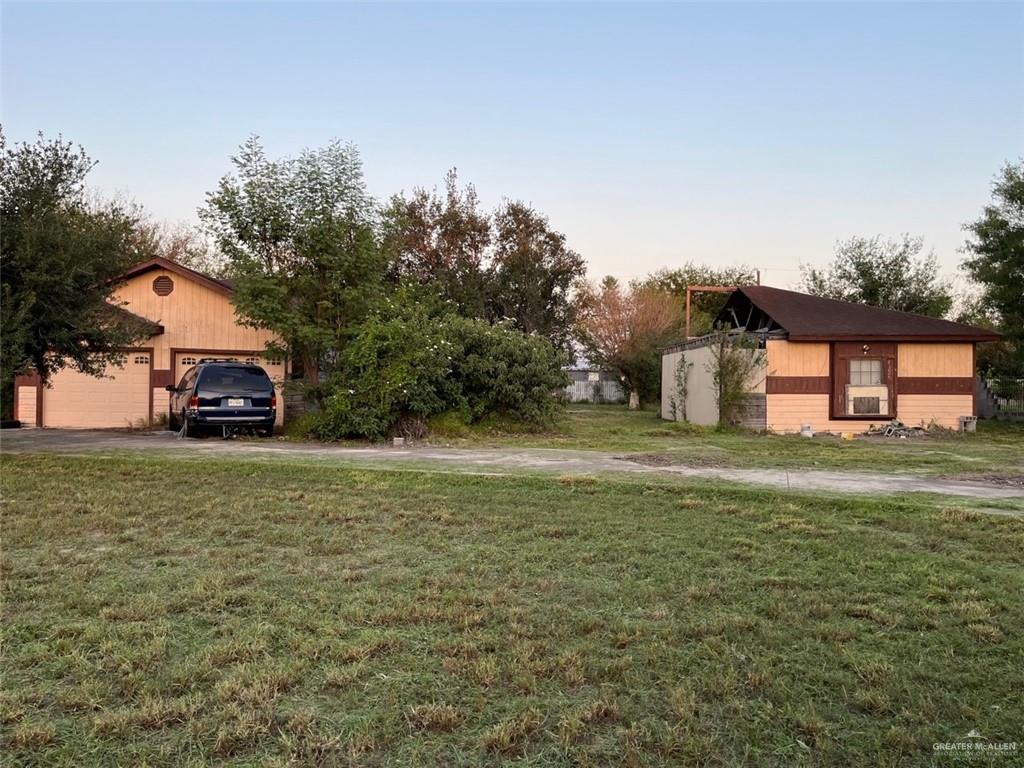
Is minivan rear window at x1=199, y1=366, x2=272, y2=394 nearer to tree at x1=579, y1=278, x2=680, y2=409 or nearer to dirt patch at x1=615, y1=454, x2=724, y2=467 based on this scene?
dirt patch at x1=615, y1=454, x2=724, y2=467

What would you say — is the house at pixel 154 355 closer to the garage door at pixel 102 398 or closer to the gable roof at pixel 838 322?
the garage door at pixel 102 398

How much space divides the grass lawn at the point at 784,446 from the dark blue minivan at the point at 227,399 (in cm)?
354

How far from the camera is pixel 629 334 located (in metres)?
31.5

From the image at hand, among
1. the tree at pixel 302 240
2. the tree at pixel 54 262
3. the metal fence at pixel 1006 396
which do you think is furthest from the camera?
the metal fence at pixel 1006 396

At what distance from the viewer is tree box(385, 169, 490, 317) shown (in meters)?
28.4

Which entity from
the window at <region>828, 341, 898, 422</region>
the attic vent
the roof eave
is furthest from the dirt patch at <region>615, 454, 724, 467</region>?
the attic vent

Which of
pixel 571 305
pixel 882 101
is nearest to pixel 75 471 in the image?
pixel 882 101

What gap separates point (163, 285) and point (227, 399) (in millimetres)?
5567

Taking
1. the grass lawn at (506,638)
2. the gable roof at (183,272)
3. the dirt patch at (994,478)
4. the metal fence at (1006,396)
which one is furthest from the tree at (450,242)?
the grass lawn at (506,638)

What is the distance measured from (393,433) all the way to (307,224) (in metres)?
5.12

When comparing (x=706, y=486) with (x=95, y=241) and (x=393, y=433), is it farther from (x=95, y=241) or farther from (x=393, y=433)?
(x=95, y=241)

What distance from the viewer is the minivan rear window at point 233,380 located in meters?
14.0

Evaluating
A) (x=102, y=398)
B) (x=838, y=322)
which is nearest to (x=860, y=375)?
(x=838, y=322)

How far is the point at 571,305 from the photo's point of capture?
100 feet
